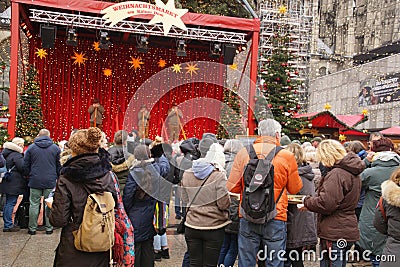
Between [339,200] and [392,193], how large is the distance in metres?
0.54

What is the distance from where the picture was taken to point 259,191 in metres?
3.90

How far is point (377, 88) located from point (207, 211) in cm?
2137

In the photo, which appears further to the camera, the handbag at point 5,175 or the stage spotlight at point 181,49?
the stage spotlight at point 181,49

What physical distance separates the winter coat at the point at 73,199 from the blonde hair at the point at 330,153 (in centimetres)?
224

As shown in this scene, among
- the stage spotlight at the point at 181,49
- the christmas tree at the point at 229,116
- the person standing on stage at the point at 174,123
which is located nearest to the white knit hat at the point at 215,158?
the christmas tree at the point at 229,116

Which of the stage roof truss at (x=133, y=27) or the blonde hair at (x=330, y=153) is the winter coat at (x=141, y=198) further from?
the stage roof truss at (x=133, y=27)

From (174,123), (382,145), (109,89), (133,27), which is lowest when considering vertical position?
(382,145)

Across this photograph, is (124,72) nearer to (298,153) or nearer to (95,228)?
(298,153)

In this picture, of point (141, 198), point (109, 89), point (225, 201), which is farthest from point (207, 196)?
point (109, 89)

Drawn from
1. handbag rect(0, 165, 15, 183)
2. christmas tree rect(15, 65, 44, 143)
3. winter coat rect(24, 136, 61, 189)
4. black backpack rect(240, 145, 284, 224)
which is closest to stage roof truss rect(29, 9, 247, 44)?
christmas tree rect(15, 65, 44, 143)

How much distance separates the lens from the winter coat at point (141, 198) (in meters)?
4.29

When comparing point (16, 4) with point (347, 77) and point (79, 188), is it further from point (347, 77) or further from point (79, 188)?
point (347, 77)

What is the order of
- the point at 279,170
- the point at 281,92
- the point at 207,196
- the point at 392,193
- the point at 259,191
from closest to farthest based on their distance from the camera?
the point at 392,193
the point at 259,191
the point at 279,170
the point at 207,196
the point at 281,92

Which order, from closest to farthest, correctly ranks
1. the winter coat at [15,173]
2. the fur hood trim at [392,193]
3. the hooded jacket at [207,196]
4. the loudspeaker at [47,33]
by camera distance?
the fur hood trim at [392,193] → the hooded jacket at [207,196] → the winter coat at [15,173] → the loudspeaker at [47,33]
